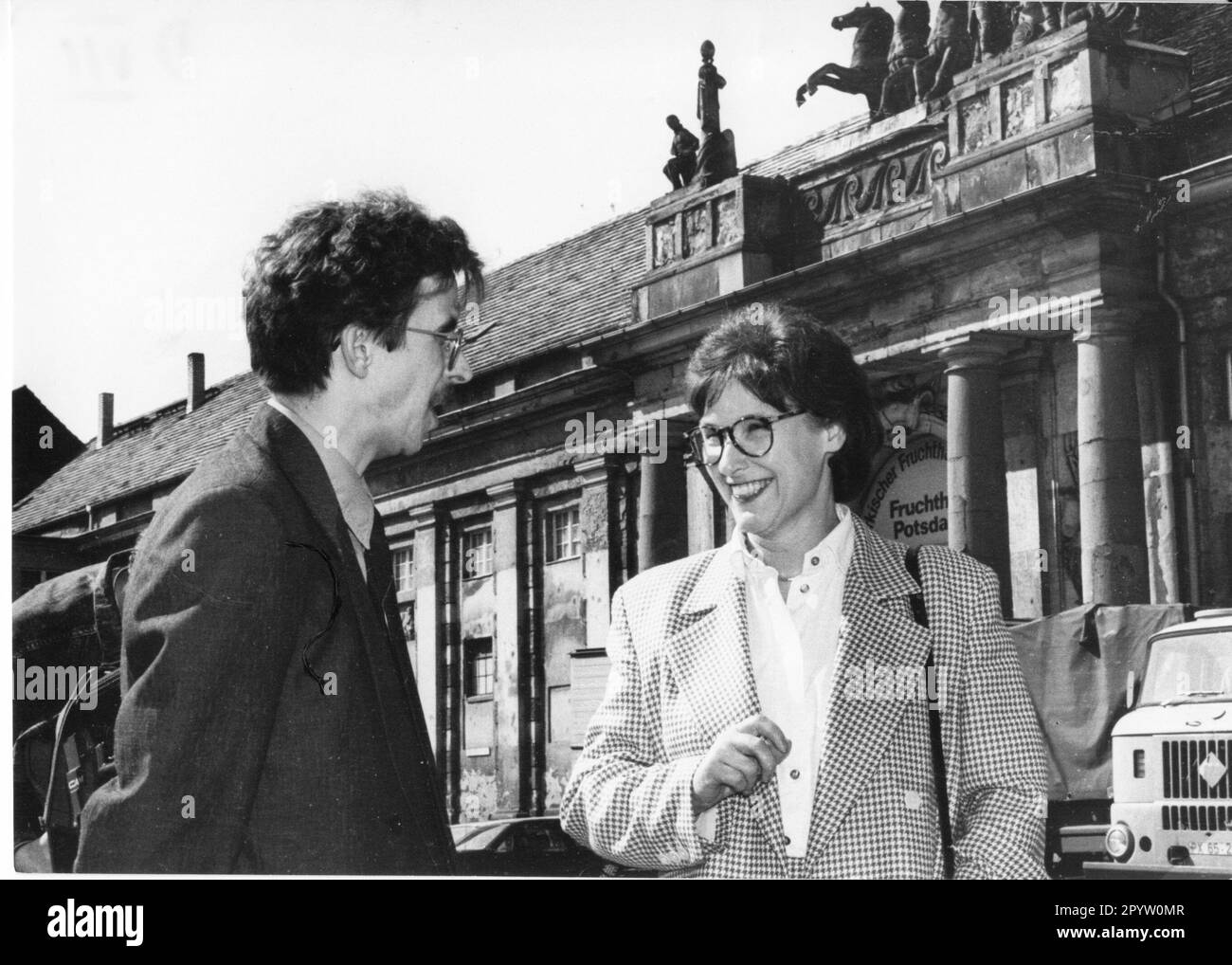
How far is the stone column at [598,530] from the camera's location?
40.4 feet

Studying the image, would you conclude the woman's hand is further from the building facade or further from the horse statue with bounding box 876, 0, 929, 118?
the horse statue with bounding box 876, 0, 929, 118

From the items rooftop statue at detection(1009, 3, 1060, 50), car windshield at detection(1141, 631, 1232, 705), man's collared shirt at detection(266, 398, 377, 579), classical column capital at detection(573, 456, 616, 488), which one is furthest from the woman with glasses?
classical column capital at detection(573, 456, 616, 488)

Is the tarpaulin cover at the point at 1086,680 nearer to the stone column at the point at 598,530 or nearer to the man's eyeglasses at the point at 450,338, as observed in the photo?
the stone column at the point at 598,530

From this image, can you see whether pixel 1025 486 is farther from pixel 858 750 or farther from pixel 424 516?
pixel 858 750

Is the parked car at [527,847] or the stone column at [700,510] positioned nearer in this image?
the parked car at [527,847]

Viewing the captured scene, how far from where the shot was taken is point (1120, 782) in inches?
312

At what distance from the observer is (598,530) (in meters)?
12.4

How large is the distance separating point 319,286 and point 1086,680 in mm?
6987

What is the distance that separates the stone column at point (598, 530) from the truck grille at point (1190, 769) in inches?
210

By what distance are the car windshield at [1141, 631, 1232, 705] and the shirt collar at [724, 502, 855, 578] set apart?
5017mm

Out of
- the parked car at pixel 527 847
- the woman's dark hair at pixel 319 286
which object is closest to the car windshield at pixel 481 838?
the parked car at pixel 527 847

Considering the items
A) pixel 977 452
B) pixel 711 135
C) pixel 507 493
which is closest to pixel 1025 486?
pixel 977 452

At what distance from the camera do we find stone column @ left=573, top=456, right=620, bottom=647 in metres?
12.3
